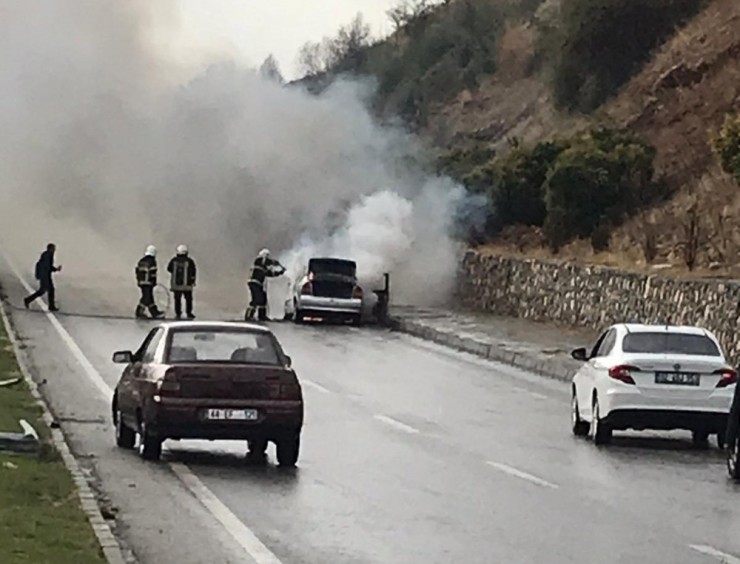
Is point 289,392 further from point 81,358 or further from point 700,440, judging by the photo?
point 81,358

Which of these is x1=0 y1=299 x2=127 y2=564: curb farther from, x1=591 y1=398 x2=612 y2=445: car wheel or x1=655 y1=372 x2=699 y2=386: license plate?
x1=655 y1=372 x2=699 y2=386: license plate

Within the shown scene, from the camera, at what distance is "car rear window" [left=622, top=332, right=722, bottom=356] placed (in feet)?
71.5

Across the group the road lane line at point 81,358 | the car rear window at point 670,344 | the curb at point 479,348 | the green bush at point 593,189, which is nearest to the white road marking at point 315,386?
the road lane line at point 81,358

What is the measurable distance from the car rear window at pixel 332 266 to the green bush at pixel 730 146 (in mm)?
10515

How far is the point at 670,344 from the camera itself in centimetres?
2194

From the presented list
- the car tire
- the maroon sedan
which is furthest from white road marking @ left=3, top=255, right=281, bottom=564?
the car tire

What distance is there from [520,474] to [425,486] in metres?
1.46

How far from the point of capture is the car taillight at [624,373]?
69.2 ft

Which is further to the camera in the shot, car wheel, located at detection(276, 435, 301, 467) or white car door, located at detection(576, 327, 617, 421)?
white car door, located at detection(576, 327, 617, 421)

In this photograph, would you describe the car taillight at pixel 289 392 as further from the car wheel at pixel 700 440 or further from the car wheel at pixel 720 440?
the car wheel at pixel 700 440

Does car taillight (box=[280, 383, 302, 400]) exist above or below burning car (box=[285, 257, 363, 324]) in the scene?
below

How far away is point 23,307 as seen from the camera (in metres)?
46.4

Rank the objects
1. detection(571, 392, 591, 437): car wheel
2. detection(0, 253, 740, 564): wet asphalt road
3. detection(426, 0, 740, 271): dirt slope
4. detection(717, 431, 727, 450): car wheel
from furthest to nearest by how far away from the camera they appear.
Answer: detection(426, 0, 740, 271): dirt slope < detection(571, 392, 591, 437): car wheel < detection(717, 431, 727, 450): car wheel < detection(0, 253, 740, 564): wet asphalt road

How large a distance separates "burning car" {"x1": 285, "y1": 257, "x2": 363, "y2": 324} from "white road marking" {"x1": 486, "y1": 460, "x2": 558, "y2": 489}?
2693 cm
